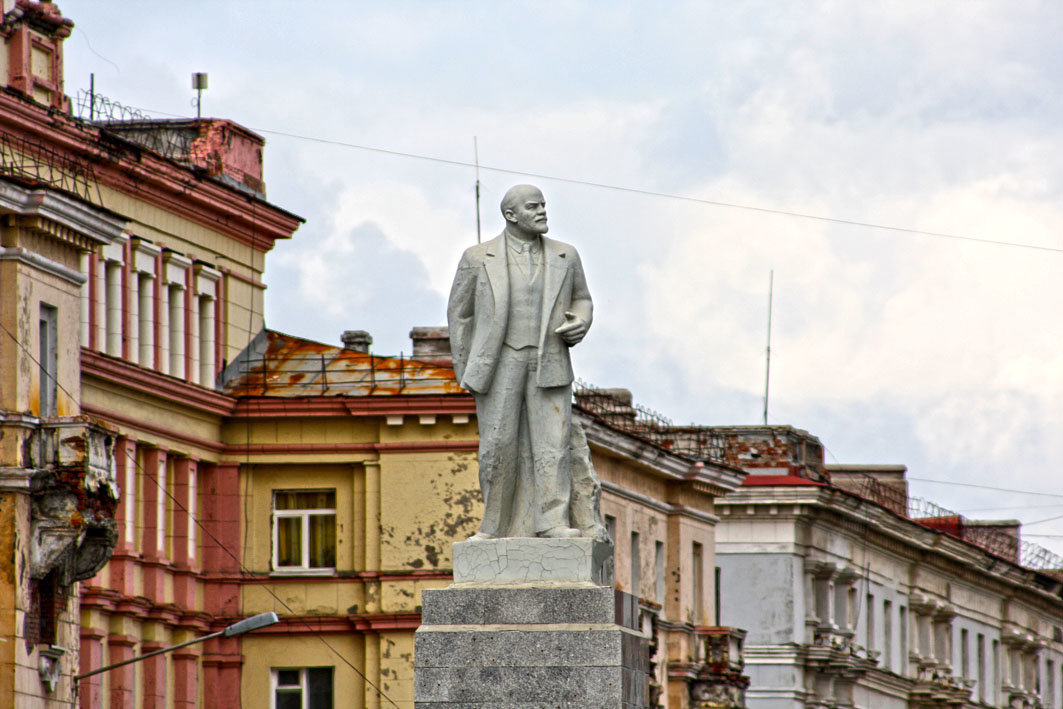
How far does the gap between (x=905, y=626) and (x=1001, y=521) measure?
76.0ft

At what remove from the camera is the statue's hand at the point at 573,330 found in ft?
77.6

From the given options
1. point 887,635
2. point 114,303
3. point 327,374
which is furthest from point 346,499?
point 887,635

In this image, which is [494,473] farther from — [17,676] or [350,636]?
[350,636]

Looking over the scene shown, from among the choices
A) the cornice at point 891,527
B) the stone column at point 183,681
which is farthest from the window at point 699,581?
the stone column at point 183,681

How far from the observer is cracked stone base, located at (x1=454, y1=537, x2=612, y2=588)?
23203 millimetres

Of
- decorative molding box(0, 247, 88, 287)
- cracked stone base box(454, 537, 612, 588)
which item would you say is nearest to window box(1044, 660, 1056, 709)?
decorative molding box(0, 247, 88, 287)

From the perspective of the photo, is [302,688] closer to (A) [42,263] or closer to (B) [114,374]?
(B) [114,374]

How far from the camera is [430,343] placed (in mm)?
65625

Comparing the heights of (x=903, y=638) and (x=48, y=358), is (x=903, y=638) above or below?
below

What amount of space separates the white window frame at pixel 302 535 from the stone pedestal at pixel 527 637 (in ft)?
132

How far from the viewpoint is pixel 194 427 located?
6259 cm

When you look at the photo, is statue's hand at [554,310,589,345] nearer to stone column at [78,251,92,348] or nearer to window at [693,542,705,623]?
stone column at [78,251,92,348]

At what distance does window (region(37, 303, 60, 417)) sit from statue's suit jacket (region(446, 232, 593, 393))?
26354 mm

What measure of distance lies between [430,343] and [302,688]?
7734 mm
